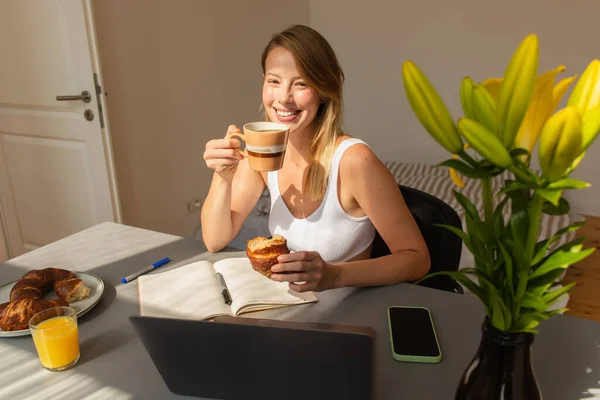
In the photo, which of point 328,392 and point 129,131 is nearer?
point 328,392

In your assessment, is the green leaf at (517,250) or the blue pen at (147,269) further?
the blue pen at (147,269)

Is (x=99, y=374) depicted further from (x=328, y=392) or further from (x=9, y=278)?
(x=9, y=278)

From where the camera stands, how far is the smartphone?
2.89 ft

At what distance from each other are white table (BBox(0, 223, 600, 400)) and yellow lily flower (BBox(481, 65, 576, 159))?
1.52 feet

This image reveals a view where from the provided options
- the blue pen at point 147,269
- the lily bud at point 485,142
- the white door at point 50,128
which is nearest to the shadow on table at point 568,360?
the lily bud at point 485,142

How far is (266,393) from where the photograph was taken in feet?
2.61

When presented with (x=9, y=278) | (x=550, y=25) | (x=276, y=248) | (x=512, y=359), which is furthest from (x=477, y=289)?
(x=550, y=25)

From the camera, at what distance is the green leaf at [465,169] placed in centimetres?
51

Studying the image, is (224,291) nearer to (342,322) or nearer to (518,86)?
(342,322)

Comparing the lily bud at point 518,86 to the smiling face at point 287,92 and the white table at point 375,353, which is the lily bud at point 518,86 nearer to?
the white table at point 375,353

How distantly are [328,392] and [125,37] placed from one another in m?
2.42

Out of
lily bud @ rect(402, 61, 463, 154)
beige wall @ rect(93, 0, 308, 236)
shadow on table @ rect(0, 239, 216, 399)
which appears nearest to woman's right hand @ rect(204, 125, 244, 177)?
shadow on table @ rect(0, 239, 216, 399)

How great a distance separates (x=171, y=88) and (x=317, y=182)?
1899 millimetres

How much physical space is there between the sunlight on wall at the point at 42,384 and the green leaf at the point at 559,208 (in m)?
0.70
